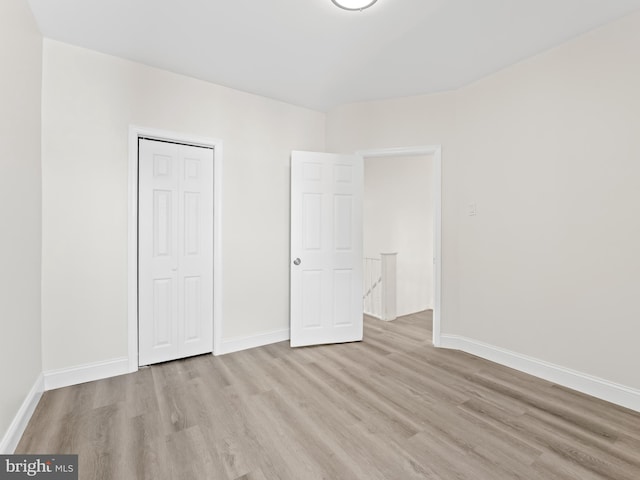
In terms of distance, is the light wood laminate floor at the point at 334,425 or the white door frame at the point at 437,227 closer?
the light wood laminate floor at the point at 334,425

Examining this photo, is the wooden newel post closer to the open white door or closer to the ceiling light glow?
the open white door

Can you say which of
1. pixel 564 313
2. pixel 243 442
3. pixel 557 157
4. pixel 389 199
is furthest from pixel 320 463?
pixel 389 199

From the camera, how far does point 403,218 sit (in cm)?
527

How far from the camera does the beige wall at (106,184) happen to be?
2.43 metres

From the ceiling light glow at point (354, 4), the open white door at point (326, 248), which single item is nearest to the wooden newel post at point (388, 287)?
the open white door at point (326, 248)

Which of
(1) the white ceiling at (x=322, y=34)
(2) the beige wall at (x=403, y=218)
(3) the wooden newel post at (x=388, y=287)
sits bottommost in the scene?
(3) the wooden newel post at (x=388, y=287)

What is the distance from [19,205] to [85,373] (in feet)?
4.76

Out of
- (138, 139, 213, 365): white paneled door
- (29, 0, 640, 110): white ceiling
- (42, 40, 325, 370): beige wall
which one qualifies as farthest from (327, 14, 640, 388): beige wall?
(138, 139, 213, 365): white paneled door

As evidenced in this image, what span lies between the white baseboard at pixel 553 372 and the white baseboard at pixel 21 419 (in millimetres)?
3483

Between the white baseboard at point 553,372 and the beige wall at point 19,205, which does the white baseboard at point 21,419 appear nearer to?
the beige wall at point 19,205

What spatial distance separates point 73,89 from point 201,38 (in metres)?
1.12

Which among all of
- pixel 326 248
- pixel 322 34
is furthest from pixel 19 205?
pixel 326 248

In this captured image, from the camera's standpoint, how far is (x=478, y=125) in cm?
319

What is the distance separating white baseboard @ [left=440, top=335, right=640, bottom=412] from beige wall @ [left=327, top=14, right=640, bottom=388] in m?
0.05
